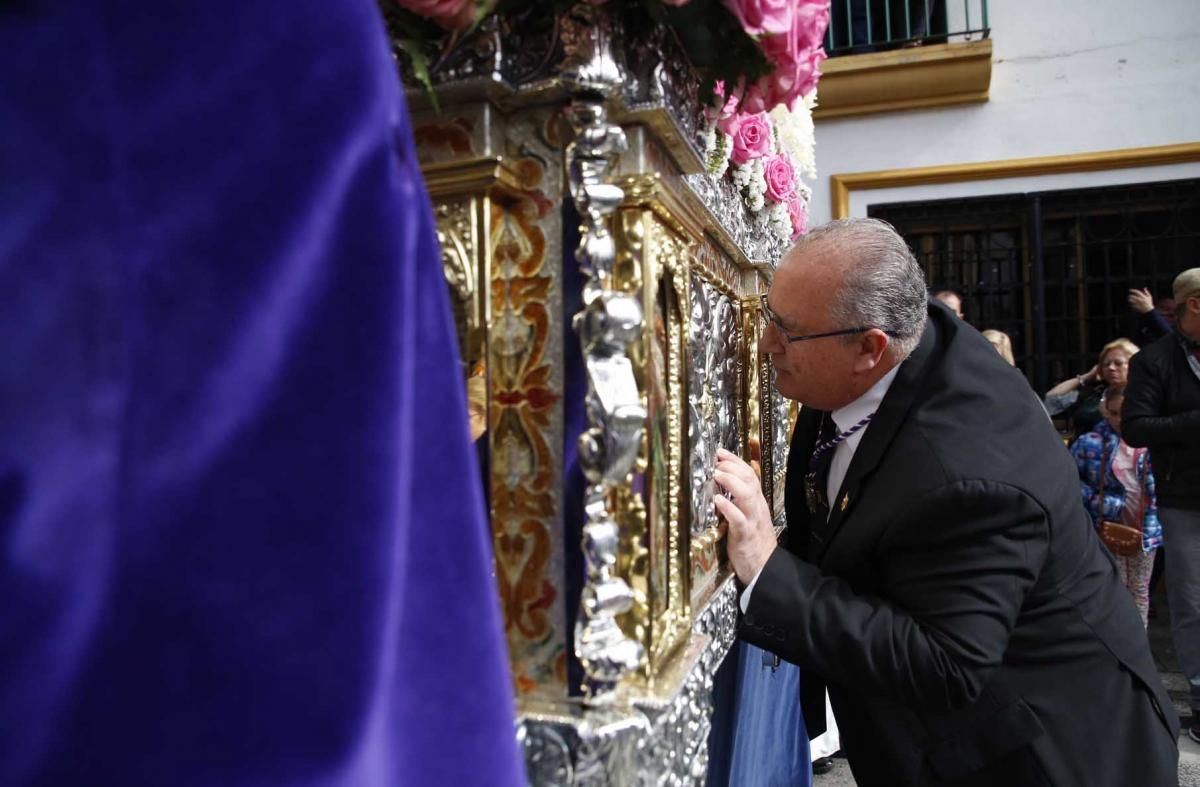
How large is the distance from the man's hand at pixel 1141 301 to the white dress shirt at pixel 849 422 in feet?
13.2

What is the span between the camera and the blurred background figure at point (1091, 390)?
154 inches

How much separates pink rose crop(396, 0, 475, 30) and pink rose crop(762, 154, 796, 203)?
41.3 inches

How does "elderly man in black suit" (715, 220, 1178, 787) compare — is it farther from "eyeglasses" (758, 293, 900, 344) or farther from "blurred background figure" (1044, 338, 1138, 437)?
"blurred background figure" (1044, 338, 1138, 437)

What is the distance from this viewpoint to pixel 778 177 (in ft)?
5.84

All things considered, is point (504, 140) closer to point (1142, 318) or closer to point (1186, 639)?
point (1186, 639)

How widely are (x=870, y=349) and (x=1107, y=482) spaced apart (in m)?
3.02

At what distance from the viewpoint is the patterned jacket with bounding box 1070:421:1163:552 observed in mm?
3578

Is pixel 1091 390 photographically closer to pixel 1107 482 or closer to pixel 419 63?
pixel 1107 482

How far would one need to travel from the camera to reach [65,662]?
35cm

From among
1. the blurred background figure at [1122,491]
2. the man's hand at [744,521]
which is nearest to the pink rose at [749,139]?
the man's hand at [744,521]

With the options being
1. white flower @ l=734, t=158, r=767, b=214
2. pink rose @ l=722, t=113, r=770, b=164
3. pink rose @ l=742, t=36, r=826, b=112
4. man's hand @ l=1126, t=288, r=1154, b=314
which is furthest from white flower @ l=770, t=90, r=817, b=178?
man's hand @ l=1126, t=288, r=1154, b=314

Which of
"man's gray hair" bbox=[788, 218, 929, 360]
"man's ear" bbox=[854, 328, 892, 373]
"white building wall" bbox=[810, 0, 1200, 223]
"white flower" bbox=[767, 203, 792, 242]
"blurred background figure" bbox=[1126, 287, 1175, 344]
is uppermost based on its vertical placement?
"white building wall" bbox=[810, 0, 1200, 223]

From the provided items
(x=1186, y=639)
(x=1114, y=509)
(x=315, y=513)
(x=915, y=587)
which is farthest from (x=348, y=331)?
(x=1114, y=509)

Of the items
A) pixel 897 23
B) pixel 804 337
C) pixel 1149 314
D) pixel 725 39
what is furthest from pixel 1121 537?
pixel 897 23
